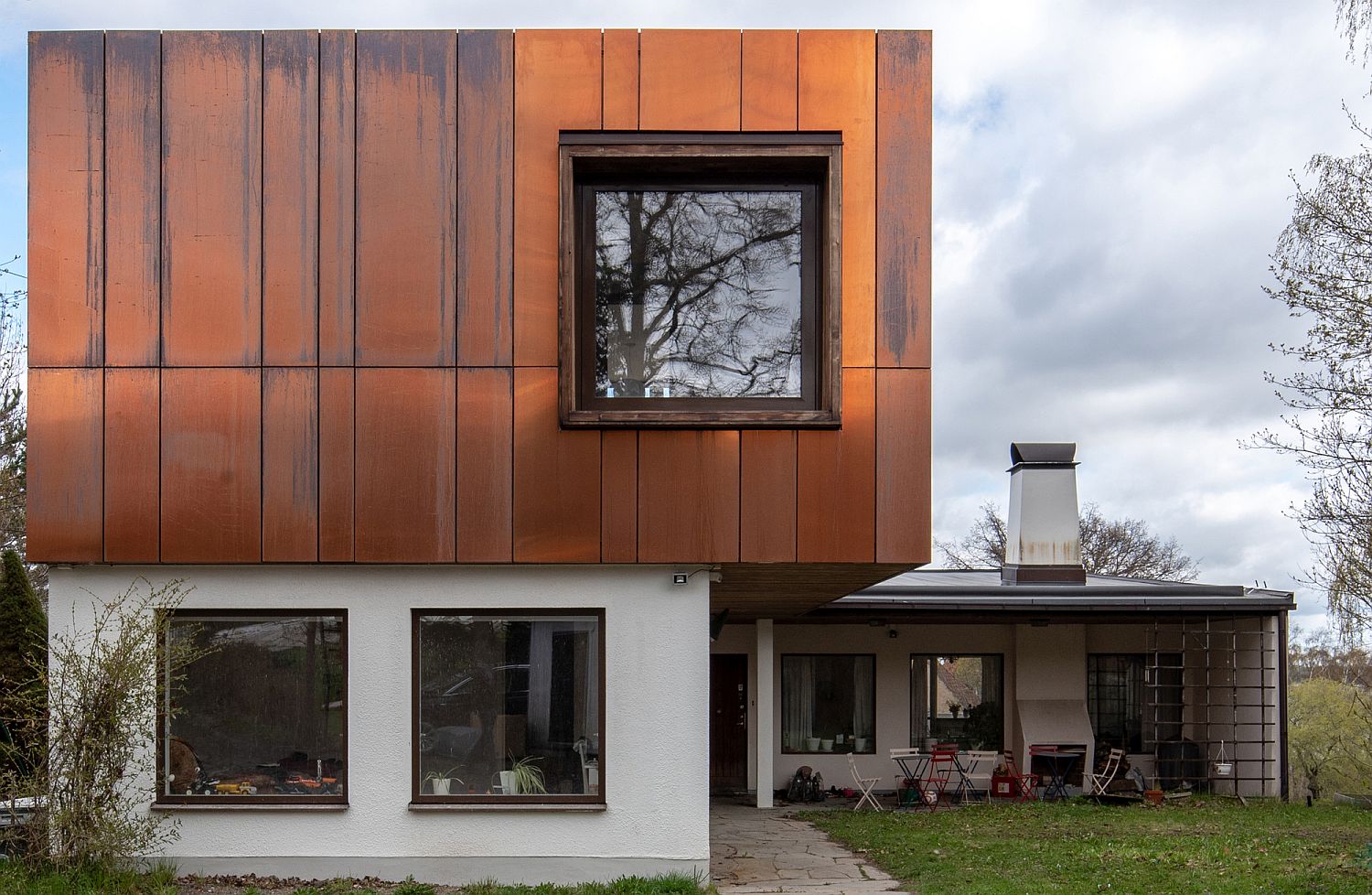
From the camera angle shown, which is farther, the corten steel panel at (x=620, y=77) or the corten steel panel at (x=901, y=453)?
the corten steel panel at (x=620, y=77)

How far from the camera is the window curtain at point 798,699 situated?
18.0 meters

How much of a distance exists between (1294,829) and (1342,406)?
5.19 m

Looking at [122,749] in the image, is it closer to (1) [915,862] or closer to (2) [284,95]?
(2) [284,95]

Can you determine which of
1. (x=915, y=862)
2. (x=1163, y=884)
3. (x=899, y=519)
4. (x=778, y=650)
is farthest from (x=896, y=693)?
(x=899, y=519)

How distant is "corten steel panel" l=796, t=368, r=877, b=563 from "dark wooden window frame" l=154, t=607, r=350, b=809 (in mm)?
3666

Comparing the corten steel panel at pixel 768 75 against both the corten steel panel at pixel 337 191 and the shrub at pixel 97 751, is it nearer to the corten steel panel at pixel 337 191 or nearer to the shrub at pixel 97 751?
the corten steel panel at pixel 337 191

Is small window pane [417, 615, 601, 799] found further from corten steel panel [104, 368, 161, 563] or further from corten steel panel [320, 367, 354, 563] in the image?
corten steel panel [104, 368, 161, 563]

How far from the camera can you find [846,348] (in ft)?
28.8

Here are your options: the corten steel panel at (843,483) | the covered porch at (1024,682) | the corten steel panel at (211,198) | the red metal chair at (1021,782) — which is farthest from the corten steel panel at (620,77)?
the red metal chair at (1021,782)

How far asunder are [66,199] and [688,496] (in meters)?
5.37

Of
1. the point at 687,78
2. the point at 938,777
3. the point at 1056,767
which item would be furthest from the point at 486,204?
the point at 1056,767

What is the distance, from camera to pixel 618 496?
887 centimetres

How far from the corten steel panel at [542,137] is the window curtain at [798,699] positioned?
35.0ft

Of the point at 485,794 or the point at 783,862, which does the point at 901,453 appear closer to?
the point at 485,794
